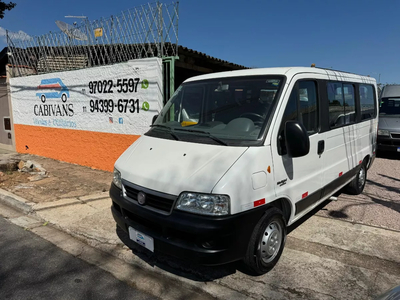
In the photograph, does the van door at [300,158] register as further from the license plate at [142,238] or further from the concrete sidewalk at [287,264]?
the license plate at [142,238]

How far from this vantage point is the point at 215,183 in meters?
2.54

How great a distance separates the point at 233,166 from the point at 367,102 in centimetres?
421

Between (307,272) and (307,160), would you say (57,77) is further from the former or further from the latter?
(307,272)

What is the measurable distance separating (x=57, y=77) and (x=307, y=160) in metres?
7.97

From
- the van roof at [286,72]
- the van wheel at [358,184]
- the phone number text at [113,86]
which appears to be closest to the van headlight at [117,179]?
the van roof at [286,72]

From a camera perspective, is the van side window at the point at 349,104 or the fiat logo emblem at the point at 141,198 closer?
the fiat logo emblem at the point at 141,198

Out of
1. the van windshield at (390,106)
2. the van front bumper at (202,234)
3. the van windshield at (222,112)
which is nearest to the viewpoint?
the van front bumper at (202,234)

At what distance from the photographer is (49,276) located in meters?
3.16

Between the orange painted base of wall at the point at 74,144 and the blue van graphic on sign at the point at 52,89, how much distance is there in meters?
1.00

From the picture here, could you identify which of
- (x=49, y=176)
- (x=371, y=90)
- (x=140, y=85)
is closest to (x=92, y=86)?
(x=140, y=85)

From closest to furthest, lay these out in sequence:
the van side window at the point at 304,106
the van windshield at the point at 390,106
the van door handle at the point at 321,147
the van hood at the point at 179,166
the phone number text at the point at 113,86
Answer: the van hood at the point at 179,166 → the van side window at the point at 304,106 → the van door handle at the point at 321,147 → the phone number text at the point at 113,86 → the van windshield at the point at 390,106

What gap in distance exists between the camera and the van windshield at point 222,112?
307 cm

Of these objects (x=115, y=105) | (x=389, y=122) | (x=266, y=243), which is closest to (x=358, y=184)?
(x=266, y=243)

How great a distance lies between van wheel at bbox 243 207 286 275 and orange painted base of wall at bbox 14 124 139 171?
4462mm
